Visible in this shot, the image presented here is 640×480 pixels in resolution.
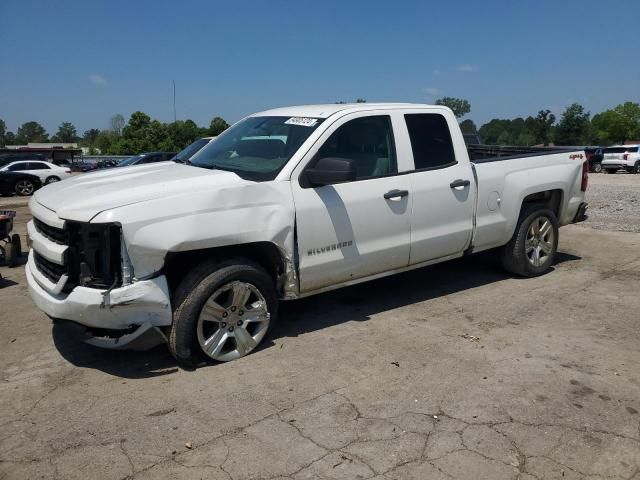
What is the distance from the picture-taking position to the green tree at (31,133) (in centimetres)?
15100

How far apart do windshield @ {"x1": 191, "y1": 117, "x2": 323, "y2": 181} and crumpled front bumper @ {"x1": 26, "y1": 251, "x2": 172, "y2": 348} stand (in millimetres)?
1155

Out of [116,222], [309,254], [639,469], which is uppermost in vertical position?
[116,222]

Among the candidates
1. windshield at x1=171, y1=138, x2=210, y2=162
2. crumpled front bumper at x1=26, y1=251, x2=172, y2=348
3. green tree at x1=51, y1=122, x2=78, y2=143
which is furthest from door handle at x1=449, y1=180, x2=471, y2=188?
green tree at x1=51, y1=122, x2=78, y2=143

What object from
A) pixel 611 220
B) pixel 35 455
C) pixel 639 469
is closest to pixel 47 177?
pixel 611 220

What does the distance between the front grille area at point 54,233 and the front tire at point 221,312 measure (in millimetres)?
838

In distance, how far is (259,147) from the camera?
4.95 m

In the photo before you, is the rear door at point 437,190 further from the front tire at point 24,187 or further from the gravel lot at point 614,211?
the front tire at point 24,187

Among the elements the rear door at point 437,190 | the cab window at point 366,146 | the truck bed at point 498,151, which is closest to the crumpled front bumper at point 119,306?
the cab window at point 366,146

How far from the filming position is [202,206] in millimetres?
4027

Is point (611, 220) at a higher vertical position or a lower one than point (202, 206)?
lower

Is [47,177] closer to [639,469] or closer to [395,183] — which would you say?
[395,183]

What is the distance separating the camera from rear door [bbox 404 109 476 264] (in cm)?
525

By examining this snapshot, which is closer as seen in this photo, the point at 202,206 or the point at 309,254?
the point at 202,206

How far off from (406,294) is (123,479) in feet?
12.2
